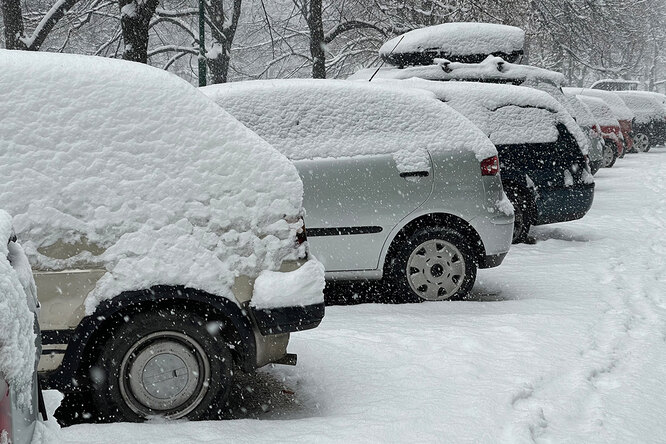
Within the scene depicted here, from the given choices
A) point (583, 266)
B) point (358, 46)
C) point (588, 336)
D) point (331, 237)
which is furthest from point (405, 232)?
point (358, 46)

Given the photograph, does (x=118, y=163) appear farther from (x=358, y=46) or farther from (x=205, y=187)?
(x=358, y=46)

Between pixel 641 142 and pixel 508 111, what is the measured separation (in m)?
21.3

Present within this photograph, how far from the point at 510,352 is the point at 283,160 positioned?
2.06m

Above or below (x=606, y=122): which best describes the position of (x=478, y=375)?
above

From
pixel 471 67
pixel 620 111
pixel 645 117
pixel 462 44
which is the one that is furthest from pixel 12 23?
pixel 645 117

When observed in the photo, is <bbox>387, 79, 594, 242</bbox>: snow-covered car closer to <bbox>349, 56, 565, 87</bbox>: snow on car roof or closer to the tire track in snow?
the tire track in snow

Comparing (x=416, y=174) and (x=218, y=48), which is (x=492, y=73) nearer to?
(x=416, y=174)

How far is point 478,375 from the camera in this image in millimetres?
4973

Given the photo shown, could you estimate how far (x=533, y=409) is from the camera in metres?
4.41

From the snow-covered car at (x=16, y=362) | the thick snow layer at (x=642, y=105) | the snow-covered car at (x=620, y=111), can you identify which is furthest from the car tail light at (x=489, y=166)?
the thick snow layer at (x=642, y=105)

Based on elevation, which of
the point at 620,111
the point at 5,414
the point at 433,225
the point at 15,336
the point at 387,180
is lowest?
the point at 620,111

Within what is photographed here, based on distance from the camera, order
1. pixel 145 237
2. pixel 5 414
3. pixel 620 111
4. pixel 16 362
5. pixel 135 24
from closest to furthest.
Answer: pixel 5 414, pixel 16 362, pixel 145 237, pixel 135 24, pixel 620 111

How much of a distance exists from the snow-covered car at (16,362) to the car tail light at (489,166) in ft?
16.4

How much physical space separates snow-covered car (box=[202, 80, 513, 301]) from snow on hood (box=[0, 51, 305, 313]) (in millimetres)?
2266
